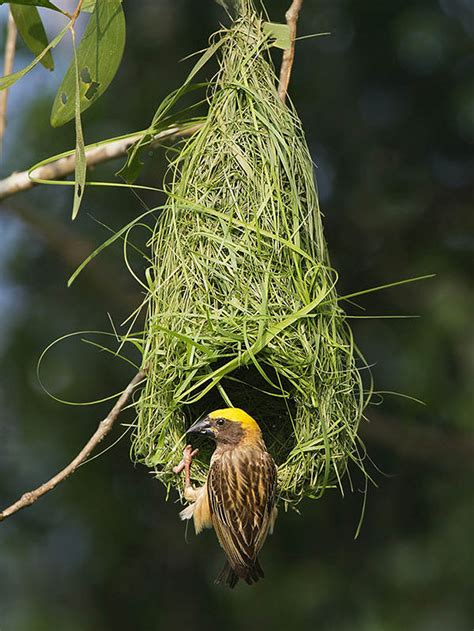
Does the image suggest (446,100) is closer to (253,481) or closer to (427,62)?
(427,62)

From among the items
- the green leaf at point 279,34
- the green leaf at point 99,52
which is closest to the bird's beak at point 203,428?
the green leaf at point 99,52

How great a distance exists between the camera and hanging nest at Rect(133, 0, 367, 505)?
2.99 meters

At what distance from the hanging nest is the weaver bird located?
7 cm

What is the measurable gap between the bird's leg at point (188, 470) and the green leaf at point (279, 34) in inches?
49.6

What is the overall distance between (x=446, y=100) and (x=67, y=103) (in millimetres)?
4437

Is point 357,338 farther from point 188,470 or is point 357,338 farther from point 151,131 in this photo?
point 151,131

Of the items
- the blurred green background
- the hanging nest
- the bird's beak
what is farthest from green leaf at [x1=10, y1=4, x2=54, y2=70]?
the blurred green background

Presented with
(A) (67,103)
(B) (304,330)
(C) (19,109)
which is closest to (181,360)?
(B) (304,330)

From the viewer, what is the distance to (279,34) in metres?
3.29

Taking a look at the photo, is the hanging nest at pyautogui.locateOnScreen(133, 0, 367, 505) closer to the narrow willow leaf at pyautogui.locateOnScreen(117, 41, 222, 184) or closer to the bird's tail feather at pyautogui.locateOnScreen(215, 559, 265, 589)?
the narrow willow leaf at pyautogui.locateOnScreen(117, 41, 222, 184)

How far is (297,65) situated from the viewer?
689cm

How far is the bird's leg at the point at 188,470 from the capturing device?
316 cm

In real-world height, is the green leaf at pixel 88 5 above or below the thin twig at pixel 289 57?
above

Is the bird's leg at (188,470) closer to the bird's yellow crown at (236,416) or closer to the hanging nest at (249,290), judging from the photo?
the hanging nest at (249,290)
